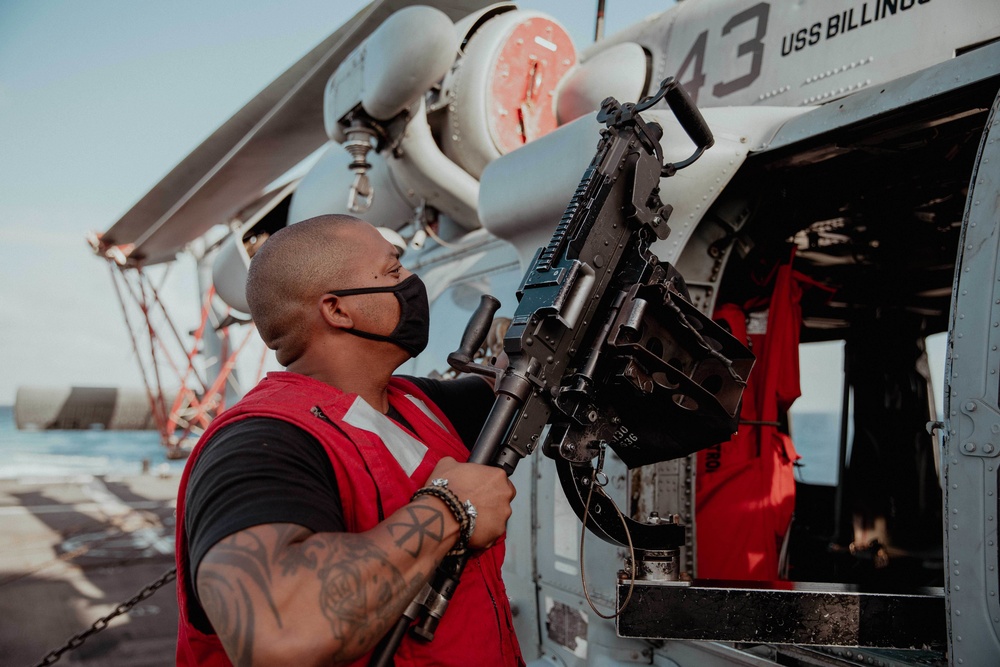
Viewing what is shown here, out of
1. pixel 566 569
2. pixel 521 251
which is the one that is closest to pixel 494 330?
pixel 521 251

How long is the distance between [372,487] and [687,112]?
1.48 m

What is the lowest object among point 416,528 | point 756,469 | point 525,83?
point 416,528

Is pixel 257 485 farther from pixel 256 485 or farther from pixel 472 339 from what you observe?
pixel 472 339

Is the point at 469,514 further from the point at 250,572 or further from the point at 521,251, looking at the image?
the point at 521,251

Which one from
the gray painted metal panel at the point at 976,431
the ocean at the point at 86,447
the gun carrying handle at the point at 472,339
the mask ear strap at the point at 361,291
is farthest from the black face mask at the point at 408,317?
the ocean at the point at 86,447

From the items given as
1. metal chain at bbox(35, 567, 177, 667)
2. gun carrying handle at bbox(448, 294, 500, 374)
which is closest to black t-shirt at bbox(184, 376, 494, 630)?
gun carrying handle at bbox(448, 294, 500, 374)

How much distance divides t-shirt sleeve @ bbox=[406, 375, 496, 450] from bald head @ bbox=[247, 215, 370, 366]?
53 centimetres

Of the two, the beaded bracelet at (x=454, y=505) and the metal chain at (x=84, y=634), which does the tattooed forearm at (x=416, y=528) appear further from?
the metal chain at (x=84, y=634)

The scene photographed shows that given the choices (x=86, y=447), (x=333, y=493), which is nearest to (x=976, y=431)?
(x=333, y=493)

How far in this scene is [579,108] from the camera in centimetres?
452

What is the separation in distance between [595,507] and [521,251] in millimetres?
1420

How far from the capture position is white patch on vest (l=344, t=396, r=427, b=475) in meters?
1.72

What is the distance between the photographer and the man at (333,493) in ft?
4.10

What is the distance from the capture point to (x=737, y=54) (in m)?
3.64
